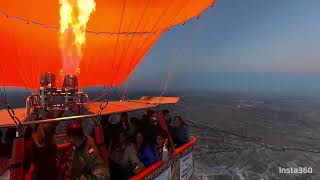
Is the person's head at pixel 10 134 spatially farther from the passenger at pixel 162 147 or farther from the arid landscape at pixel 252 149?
the arid landscape at pixel 252 149

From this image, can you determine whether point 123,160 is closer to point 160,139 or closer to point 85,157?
point 160,139

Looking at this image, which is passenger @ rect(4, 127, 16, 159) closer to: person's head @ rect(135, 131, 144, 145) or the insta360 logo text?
person's head @ rect(135, 131, 144, 145)

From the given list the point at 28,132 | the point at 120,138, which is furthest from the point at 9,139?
the point at 120,138

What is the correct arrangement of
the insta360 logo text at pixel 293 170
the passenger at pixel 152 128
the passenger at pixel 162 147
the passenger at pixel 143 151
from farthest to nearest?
1. the insta360 logo text at pixel 293 170
2. the passenger at pixel 152 128
3. the passenger at pixel 162 147
4. the passenger at pixel 143 151

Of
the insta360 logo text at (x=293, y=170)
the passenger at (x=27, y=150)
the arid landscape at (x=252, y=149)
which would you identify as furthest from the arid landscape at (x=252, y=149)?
the passenger at (x=27, y=150)

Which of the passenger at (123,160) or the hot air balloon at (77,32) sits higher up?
the hot air balloon at (77,32)

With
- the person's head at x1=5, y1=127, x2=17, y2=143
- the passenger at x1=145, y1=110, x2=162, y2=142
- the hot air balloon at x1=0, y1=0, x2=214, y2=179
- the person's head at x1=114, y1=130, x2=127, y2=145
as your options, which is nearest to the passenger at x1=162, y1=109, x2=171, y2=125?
the hot air balloon at x1=0, y1=0, x2=214, y2=179
